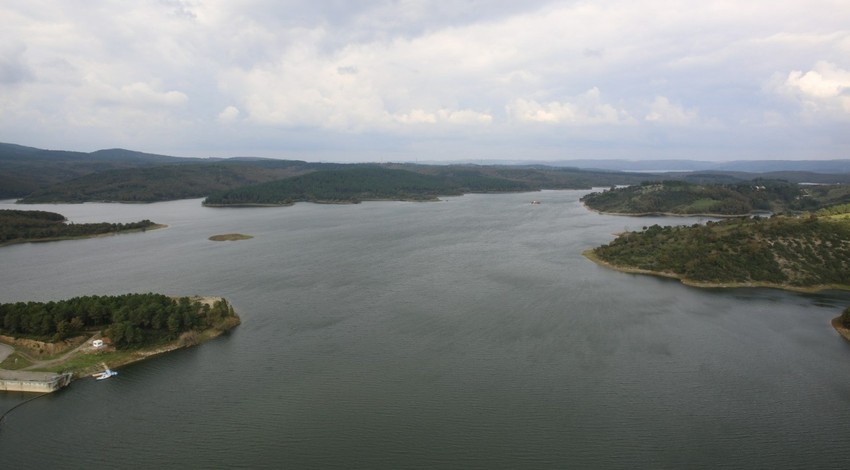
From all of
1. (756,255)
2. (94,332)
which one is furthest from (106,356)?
(756,255)

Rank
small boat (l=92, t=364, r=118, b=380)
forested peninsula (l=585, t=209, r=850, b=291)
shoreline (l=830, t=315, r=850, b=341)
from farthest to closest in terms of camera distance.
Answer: forested peninsula (l=585, t=209, r=850, b=291) < shoreline (l=830, t=315, r=850, b=341) < small boat (l=92, t=364, r=118, b=380)

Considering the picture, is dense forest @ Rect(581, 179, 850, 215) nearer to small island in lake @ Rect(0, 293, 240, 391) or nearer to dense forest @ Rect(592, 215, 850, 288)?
dense forest @ Rect(592, 215, 850, 288)

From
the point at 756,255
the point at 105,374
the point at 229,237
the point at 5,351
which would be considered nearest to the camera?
the point at 105,374

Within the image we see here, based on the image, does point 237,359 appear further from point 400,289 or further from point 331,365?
point 400,289

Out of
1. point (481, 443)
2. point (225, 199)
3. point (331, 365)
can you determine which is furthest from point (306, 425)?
point (225, 199)

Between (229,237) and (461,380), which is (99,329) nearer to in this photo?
(461,380)

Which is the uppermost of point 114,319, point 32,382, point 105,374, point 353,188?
point 353,188

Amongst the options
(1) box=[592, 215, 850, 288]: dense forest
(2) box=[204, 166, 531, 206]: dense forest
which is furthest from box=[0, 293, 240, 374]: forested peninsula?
(2) box=[204, 166, 531, 206]: dense forest
